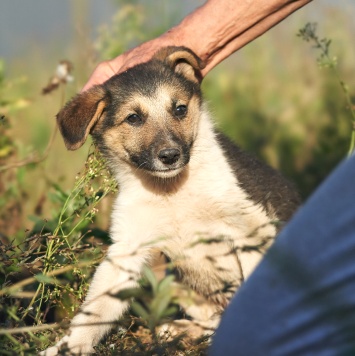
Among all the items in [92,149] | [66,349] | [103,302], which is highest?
[92,149]

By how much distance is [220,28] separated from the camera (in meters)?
4.93

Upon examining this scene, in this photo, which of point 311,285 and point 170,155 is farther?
point 170,155

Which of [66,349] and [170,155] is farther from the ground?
[170,155]

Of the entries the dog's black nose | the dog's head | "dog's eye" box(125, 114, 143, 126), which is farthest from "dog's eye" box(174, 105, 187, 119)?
the dog's black nose

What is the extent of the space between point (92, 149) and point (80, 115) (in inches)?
40.1

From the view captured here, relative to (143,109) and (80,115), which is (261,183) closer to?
(143,109)

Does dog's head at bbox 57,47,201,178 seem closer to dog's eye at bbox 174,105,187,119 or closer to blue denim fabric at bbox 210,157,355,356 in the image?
dog's eye at bbox 174,105,187,119

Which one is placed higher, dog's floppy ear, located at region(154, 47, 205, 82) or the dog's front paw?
dog's floppy ear, located at region(154, 47, 205, 82)

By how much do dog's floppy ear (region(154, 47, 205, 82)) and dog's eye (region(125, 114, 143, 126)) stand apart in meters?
0.38

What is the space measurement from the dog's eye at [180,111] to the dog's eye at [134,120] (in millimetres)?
218

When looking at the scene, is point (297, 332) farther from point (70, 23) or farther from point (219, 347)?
point (70, 23)

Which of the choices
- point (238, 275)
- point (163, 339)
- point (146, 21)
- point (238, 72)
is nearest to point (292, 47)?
point (238, 72)

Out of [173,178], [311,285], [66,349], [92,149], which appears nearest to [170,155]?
[173,178]

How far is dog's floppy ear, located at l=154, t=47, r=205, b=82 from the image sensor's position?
16.3ft
